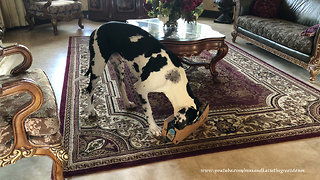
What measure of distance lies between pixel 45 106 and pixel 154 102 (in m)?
1.26

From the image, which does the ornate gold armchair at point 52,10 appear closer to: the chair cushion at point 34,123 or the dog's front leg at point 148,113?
the dog's front leg at point 148,113

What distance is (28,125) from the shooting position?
1.27 m

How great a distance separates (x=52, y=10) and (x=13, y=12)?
2.76 ft

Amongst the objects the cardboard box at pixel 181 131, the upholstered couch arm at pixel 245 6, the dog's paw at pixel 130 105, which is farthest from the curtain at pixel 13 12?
the cardboard box at pixel 181 131

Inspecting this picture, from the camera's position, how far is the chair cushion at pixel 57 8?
4.38m

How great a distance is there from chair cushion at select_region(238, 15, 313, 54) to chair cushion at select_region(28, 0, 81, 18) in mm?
3039

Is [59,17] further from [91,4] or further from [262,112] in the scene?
[262,112]

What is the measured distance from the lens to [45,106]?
1.36 m

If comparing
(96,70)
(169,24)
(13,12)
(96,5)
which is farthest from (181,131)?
(96,5)

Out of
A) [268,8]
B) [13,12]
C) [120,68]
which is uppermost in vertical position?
[268,8]

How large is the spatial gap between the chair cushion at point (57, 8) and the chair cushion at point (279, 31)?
9.97 feet

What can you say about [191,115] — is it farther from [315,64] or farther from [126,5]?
A: [126,5]

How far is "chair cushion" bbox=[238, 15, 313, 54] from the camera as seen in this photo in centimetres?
304

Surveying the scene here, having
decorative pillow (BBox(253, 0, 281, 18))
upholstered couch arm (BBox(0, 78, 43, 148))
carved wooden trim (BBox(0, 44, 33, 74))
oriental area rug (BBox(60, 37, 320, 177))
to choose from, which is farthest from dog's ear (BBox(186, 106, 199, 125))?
decorative pillow (BBox(253, 0, 281, 18))
